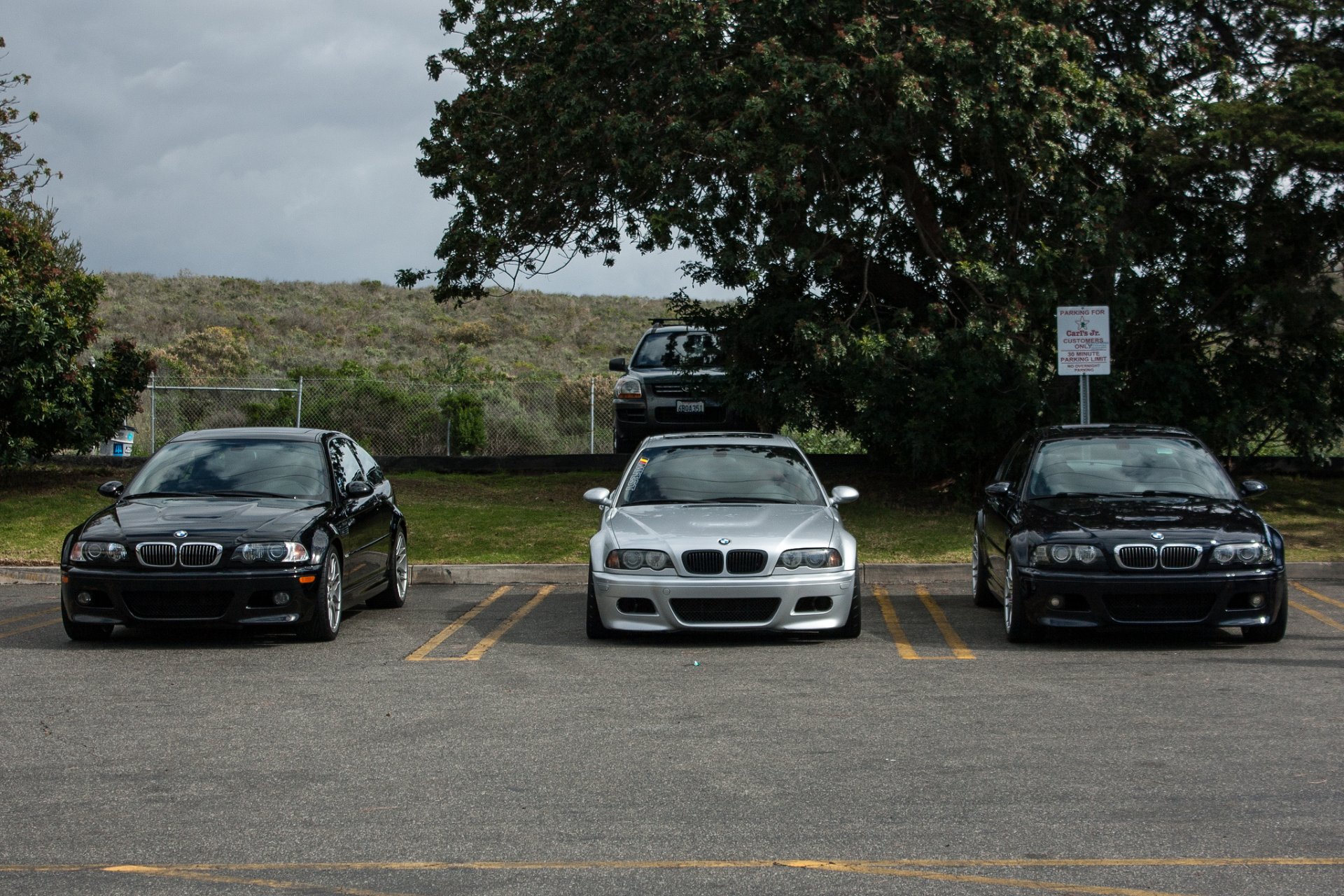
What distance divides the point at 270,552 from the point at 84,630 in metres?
1.51

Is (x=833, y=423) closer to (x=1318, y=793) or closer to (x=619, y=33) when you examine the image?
(x=619, y=33)

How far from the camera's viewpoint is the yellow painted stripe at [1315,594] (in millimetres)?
12008

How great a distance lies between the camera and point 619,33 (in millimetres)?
17641

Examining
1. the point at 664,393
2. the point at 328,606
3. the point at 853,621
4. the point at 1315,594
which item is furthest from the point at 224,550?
the point at 664,393

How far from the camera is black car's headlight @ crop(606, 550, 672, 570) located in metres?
9.82

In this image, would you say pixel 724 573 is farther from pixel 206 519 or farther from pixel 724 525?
pixel 206 519

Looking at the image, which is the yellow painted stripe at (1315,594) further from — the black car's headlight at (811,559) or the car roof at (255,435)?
the car roof at (255,435)

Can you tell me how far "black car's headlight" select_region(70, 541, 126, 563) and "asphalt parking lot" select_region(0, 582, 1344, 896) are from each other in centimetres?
63

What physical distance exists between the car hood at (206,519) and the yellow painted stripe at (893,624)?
4.24 m

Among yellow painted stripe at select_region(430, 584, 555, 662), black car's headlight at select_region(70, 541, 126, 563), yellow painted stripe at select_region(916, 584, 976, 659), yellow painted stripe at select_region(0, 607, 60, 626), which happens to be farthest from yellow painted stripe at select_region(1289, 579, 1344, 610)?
yellow painted stripe at select_region(0, 607, 60, 626)

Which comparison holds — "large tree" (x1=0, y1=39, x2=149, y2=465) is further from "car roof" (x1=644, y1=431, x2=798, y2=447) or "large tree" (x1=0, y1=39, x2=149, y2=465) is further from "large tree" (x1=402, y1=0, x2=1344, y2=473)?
"car roof" (x1=644, y1=431, x2=798, y2=447)

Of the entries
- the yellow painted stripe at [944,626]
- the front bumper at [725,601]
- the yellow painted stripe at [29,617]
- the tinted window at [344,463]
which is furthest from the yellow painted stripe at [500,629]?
→ the yellow painted stripe at [29,617]

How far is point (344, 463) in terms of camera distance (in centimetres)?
1191

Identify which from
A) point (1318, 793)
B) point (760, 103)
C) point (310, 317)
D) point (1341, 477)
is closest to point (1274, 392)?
point (1341, 477)
